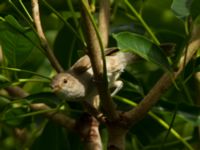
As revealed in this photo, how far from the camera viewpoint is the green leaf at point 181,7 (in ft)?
4.69

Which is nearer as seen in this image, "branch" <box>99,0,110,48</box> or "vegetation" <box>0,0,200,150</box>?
"vegetation" <box>0,0,200,150</box>

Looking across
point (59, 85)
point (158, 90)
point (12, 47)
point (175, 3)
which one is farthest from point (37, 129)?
point (175, 3)

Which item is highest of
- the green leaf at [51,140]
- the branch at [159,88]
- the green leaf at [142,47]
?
the green leaf at [142,47]

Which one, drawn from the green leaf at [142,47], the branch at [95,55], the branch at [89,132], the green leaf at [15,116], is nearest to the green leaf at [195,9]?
the green leaf at [142,47]

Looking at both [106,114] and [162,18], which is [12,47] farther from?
[162,18]

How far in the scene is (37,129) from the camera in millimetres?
2053

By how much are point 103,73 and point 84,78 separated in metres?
0.70

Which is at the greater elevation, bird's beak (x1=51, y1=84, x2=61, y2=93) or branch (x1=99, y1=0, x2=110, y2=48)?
branch (x1=99, y1=0, x2=110, y2=48)

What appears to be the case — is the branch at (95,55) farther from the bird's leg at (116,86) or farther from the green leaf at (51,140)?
the green leaf at (51,140)

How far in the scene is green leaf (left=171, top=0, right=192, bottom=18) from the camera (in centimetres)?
143

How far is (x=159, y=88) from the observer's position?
4.81 ft

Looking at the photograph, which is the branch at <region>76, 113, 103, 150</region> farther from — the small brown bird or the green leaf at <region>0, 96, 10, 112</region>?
the green leaf at <region>0, 96, 10, 112</region>

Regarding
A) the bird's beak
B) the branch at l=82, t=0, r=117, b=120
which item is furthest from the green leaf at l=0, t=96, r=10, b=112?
the branch at l=82, t=0, r=117, b=120

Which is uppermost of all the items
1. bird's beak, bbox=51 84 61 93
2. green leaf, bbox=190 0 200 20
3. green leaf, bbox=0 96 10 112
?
green leaf, bbox=190 0 200 20
